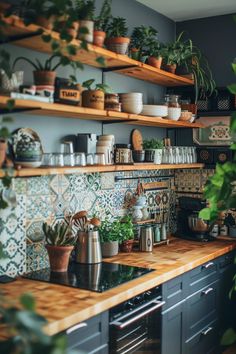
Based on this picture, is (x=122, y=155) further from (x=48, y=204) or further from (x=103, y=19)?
(x=103, y=19)

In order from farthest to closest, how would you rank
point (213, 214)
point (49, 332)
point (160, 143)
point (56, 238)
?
point (160, 143) → point (56, 238) → point (213, 214) → point (49, 332)

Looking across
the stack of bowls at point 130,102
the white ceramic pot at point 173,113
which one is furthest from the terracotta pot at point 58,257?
the white ceramic pot at point 173,113

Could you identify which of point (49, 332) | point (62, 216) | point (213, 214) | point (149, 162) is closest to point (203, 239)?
point (149, 162)

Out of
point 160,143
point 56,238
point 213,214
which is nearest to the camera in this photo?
point 213,214

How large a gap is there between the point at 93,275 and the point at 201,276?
1.04 metres

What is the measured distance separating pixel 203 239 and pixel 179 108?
1.14m

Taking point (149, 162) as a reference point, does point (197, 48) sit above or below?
above

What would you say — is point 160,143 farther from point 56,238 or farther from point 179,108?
point 56,238

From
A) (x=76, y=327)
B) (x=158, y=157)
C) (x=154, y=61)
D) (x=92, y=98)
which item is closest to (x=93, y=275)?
(x=76, y=327)

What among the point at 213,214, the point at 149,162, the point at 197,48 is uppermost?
the point at 197,48

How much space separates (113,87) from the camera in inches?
152

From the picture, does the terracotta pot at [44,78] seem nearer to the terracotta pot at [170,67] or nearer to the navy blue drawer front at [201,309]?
the terracotta pot at [170,67]

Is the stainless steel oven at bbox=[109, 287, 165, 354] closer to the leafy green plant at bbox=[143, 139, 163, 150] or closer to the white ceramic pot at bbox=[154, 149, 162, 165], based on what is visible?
the white ceramic pot at bbox=[154, 149, 162, 165]

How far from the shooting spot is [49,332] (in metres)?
2.15
